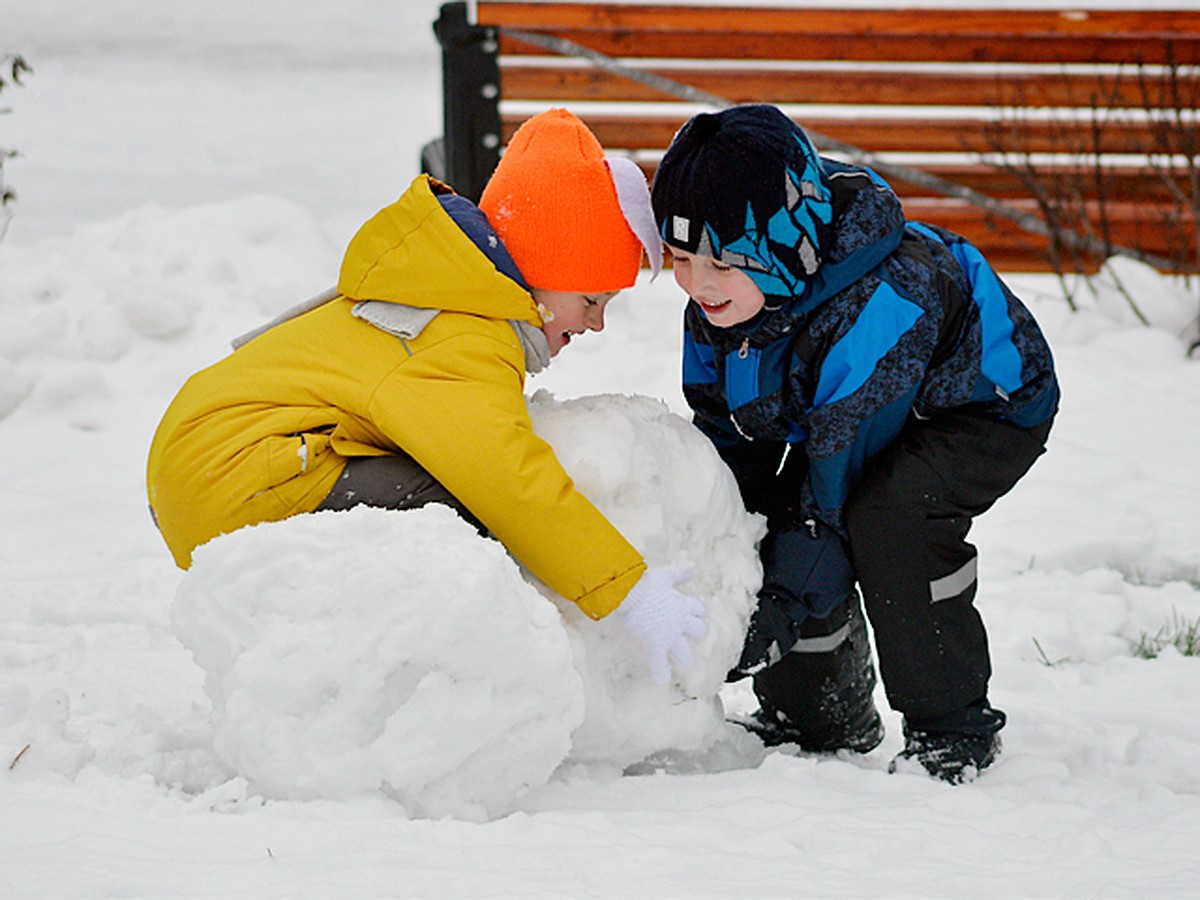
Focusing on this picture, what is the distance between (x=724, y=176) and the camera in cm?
217

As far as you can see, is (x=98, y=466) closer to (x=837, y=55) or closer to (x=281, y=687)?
(x=281, y=687)

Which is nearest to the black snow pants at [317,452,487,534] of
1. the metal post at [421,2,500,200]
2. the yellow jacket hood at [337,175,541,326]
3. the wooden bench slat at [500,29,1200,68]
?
the yellow jacket hood at [337,175,541,326]

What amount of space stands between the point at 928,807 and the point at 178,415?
53.4 inches

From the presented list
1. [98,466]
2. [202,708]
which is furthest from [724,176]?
[98,466]

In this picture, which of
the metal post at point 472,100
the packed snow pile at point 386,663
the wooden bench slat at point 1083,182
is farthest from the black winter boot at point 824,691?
the wooden bench slat at point 1083,182

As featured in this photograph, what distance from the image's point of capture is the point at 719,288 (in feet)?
7.48

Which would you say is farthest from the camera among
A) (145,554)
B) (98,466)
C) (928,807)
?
(98,466)

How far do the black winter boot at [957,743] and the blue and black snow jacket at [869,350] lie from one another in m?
0.42

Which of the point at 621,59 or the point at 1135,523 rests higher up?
the point at 621,59

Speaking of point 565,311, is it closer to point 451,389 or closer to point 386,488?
point 451,389

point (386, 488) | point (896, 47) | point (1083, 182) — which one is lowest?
point (1083, 182)

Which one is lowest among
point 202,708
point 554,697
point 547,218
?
point 202,708

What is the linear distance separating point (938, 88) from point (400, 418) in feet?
16.3

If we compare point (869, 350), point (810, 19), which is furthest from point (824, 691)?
point (810, 19)
